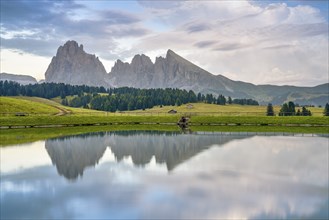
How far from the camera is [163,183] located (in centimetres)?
3006

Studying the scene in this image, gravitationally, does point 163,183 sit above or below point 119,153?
below

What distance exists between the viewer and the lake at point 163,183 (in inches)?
898

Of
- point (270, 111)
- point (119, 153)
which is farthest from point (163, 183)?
point (270, 111)

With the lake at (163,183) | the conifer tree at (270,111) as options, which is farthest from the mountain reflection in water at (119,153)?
the conifer tree at (270,111)

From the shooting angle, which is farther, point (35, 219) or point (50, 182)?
point (50, 182)

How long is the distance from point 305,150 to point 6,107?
107m

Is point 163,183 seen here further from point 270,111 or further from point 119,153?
point 270,111

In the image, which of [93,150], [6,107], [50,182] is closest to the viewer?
[50,182]

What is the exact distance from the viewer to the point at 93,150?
50.2 meters

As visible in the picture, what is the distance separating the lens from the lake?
22.8 m

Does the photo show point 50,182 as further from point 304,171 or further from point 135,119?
point 135,119

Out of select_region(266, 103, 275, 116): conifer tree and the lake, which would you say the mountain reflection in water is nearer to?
the lake

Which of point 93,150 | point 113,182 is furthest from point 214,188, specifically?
point 93,150

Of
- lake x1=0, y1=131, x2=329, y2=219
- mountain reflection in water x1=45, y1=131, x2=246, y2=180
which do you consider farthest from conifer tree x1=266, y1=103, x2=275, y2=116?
lake x1=0, y1=131, x2=329, y2=219
